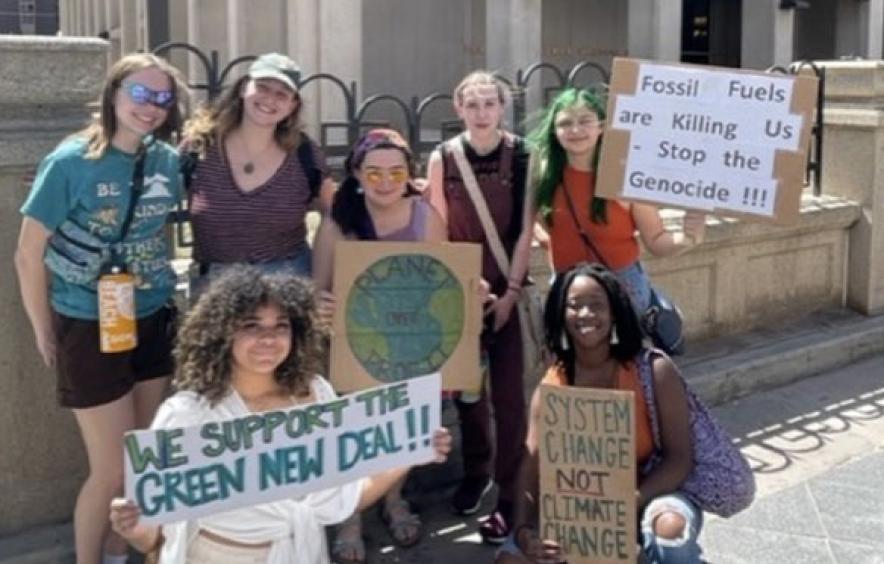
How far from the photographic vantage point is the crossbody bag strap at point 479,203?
4.71 m

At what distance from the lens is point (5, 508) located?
4582 millimetres

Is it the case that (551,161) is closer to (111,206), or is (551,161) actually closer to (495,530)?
(495,530)

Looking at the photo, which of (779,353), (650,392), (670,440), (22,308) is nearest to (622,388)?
(650,392)

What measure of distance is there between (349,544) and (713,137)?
84.9 inches

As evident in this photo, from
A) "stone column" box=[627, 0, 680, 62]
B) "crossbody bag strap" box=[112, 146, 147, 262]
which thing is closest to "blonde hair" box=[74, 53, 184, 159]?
"crossbody bag strap" box=[112, 146, 147, 262]

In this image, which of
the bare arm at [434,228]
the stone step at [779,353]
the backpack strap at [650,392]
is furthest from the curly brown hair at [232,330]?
the stone step at [779,353]

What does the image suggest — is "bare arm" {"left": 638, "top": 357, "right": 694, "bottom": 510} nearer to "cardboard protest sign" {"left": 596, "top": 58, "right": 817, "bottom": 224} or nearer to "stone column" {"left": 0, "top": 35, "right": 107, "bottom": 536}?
"cardboard protest sign" {"left": 596, "top": 58, "right": 817, "bottom": 224}

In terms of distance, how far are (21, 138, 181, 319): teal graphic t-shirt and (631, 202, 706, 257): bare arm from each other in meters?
1.86

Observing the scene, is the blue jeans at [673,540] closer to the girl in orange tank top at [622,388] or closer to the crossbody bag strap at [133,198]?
the girl in orange tank top at [622,388]

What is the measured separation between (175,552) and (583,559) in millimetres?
1289

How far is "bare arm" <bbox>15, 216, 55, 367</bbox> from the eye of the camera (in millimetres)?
3834

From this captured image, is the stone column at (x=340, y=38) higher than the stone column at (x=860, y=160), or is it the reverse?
the stone column at (x=340, y=38)

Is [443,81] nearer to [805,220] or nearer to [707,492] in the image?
[805,220]

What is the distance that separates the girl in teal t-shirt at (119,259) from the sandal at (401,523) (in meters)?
1.20
